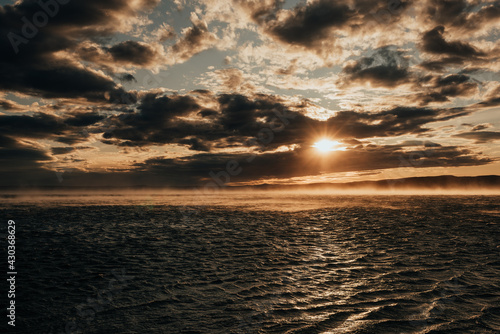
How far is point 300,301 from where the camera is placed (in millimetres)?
13344

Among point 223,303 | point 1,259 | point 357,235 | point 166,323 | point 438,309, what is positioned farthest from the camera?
point 357,235

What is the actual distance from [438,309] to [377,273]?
517cm

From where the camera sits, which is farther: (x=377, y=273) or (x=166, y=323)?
(x=377, y=273)

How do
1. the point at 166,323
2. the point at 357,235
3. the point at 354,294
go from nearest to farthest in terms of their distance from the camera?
1. the point at 166,323
2. the point at 354,294
3. the point at 357,235

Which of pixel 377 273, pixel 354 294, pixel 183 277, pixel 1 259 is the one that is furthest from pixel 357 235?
pixel 1 259

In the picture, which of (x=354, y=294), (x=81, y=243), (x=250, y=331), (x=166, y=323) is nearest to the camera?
(x=250, y=331)

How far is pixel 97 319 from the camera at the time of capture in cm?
1184

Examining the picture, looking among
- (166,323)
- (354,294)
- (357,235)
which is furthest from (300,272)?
(357,235)

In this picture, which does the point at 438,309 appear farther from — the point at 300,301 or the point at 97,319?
the point at 97,319

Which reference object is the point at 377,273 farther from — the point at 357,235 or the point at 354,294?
the point at 357,235

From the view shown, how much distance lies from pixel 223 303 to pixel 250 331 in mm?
2884

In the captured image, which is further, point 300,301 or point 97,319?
point 300,301

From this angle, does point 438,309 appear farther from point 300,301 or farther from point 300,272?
point 300,272

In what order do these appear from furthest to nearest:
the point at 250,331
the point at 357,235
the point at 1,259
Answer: the point at 357,235
the point at 1,259
the point at 250,331
